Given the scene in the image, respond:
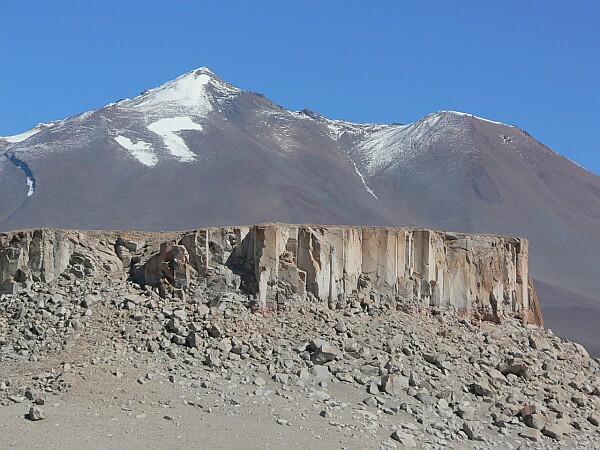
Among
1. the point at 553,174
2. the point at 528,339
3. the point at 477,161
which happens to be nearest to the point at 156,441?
the point at 528,339

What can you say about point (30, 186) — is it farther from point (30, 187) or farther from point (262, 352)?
point (262, 352)

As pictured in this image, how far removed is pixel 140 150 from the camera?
117750 millimetres

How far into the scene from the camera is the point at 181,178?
11319 cm

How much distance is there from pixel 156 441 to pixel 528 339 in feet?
41.6

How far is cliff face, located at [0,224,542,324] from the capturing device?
28406mm

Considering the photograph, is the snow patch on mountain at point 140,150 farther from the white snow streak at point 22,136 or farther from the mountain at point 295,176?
the white snow streak at point 22,136

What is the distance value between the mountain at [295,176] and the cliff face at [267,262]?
5879 cm

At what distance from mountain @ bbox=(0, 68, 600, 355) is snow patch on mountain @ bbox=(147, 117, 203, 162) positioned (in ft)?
0.61

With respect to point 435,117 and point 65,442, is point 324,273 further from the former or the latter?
point 435,117

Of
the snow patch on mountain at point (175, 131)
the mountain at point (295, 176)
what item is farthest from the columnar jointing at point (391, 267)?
the snow patch on mountain at point (175, 131)

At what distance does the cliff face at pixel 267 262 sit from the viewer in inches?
1118


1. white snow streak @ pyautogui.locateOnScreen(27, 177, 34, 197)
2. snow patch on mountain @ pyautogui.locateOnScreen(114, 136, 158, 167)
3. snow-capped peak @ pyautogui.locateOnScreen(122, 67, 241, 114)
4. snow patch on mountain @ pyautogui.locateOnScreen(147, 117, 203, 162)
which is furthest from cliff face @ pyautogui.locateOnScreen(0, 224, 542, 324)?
snow-capped peak @ pyautogui.locateOnScreen(122, 67, 241, 114)

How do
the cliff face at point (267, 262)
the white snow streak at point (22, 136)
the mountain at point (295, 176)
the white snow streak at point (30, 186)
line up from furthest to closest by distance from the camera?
the white snow streak at point (22, 136) → the white snow streak at point (30, 186) → the mountain at point (295, 176) → the cliff face at point (267, 262)

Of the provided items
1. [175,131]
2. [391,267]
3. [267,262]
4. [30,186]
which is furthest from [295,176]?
[267,262]
